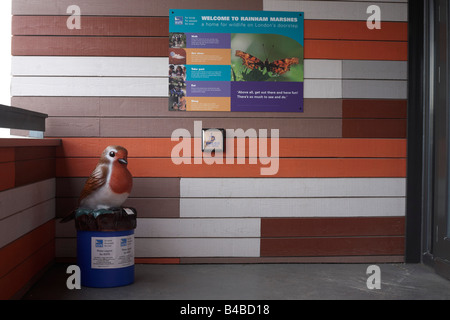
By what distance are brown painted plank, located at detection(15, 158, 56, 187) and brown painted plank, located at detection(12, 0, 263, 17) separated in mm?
1095

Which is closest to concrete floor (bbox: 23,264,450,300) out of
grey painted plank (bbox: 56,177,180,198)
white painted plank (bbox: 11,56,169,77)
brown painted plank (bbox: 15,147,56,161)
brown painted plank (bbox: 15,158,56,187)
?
grey painted plank (bbox: 56,177,180,198)

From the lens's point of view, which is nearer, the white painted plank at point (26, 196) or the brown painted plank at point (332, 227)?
the white painted plank at point (26, 196)

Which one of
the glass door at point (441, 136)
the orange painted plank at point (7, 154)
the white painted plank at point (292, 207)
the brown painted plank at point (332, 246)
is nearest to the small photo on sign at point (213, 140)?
the white painted plank at point (292, 207)

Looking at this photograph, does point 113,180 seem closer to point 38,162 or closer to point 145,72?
point 38,162

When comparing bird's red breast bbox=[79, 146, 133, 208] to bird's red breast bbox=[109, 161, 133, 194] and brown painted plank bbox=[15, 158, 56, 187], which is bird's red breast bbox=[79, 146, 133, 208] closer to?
bird's red breast bbox=[109, 161, 133, 194]

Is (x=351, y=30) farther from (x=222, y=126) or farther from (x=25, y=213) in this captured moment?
(x=25, y=213)

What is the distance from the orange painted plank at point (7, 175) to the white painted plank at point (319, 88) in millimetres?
2095

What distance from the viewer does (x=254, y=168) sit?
12.4 ft

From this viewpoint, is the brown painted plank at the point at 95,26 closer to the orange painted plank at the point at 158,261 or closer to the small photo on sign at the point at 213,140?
the small photo on sign at the point at 213,140

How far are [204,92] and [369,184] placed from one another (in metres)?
1.42

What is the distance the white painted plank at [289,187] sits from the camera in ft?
12.4

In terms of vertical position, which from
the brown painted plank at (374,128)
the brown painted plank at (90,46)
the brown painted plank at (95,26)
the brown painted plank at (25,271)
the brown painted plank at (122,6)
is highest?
the brown painted plank at (122,6)

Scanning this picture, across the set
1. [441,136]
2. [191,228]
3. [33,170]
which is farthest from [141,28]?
[441,136]
